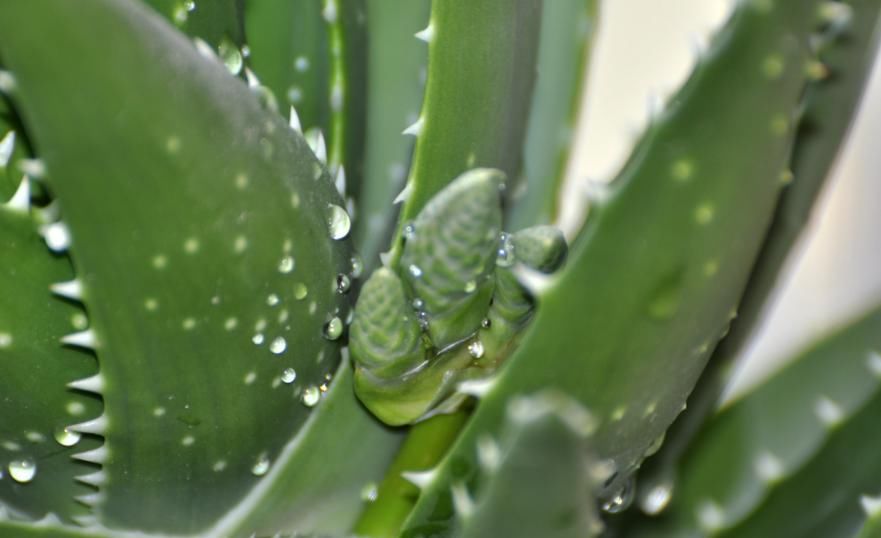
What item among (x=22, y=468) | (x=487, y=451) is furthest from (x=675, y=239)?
(x=22, y=468)

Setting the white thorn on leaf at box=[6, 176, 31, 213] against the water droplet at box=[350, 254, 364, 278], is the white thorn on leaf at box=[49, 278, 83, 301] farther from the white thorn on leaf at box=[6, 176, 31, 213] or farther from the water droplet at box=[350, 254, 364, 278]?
the water droplet at box=[350, 254, 364, 278]

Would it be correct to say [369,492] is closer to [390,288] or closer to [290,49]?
[390,288]

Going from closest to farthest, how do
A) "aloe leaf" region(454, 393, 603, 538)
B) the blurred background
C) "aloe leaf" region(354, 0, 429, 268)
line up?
"aloe leaf" region(454, 393, 603, 538)
"aloe leaf" region(354, 0, 429, 268)
the blurred background

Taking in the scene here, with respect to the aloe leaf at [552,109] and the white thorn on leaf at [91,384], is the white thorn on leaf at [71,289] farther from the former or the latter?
the aloe leaf at [552,109]

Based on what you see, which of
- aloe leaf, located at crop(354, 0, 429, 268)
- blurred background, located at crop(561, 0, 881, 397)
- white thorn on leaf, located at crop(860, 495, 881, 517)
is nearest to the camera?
white thorn on leaf, located at crop(860, 495, 881, 517)

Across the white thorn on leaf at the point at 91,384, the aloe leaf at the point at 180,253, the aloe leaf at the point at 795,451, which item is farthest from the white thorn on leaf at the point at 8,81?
the aloe leaf at the point at 795,451

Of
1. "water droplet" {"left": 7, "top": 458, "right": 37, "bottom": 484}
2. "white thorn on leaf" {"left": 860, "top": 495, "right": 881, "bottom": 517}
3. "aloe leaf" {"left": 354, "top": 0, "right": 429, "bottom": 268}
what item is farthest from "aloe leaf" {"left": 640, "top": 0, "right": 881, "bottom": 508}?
"water droplet" {"left": 7, "top": 458, "right": 37, "bottom": 484}
